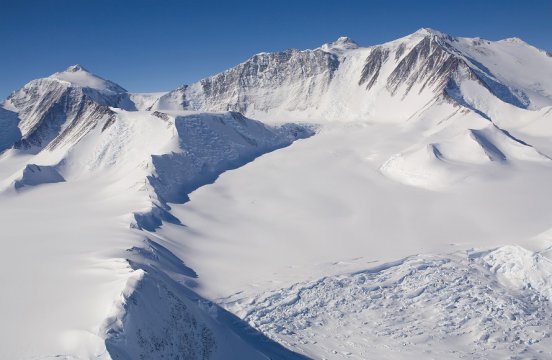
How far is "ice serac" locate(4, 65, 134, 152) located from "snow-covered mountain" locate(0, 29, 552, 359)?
685 centimetres

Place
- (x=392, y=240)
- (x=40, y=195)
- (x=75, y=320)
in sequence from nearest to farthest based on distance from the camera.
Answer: (x=75, y=320)
(x=392, y=240)
(x=40, y=195)

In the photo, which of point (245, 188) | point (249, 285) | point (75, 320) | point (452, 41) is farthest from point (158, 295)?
point (452, 41)

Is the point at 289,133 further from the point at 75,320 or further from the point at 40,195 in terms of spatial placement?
the point at 75,320

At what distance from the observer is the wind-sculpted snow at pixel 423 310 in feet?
110

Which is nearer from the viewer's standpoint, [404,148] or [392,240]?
[392,240]

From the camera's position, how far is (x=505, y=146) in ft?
247

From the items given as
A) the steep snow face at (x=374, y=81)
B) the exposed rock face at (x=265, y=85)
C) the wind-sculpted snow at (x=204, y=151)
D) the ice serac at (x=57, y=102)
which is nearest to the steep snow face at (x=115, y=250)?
the wind-sculpted snow at (x=204, y=151)

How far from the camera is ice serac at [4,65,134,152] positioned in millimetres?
126625

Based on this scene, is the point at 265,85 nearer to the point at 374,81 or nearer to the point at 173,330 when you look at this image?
the point at 374,81

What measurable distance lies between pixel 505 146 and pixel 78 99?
117 metres

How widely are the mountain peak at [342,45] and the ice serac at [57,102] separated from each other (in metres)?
66.6

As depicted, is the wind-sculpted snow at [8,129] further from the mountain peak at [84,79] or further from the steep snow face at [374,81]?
the steep snow face at [374,81]

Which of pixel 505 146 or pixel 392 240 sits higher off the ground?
pixel 505 146

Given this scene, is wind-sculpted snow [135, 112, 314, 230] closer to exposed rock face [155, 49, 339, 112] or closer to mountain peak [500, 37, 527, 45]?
exposed rock face [155, 49, 339, 112]
